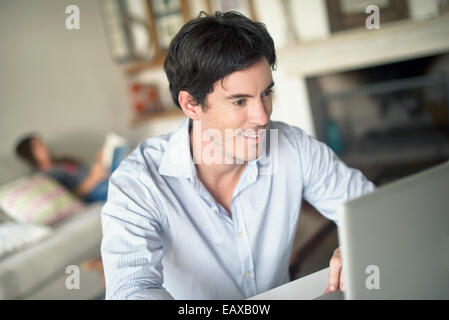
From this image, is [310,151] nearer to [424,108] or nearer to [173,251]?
[173,251]

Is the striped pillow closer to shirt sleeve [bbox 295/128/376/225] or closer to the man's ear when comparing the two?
the man's ear

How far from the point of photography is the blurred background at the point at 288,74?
3.03 m

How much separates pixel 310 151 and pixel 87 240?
1.51 m

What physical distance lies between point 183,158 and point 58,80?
266 cm

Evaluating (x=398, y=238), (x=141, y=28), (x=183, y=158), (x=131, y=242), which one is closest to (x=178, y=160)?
(x=183, y=158)

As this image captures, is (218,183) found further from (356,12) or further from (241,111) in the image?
(356,12)

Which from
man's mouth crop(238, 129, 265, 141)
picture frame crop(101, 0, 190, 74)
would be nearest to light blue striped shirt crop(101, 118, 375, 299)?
man's mouth crop(238, 129, 265, 141)

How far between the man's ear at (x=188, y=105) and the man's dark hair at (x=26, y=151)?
6.38 ft

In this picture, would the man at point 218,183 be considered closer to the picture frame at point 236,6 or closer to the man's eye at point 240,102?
the man's eye at point 240,102

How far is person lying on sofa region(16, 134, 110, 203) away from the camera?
2715 millimetres

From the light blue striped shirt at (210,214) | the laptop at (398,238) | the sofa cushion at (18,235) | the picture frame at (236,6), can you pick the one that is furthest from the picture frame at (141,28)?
the laptop at (398,238)

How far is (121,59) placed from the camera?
153 inches

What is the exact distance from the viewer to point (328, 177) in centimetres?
116
